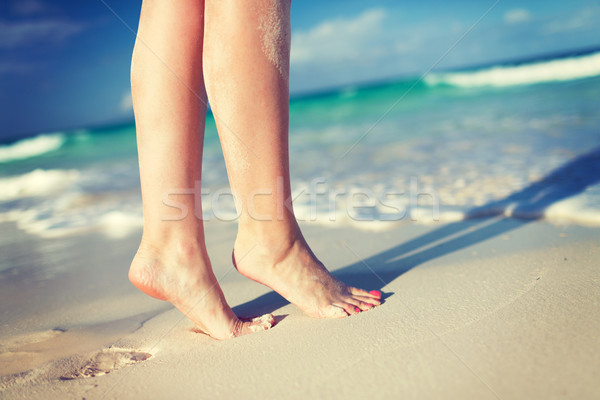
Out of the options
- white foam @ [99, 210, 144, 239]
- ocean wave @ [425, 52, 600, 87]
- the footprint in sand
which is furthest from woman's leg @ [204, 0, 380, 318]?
ocean wave @ [425, 52, 600, 87]

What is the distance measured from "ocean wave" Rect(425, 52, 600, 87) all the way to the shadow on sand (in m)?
9.66

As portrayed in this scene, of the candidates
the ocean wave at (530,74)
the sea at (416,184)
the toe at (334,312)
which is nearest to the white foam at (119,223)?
the sea at (416,184)

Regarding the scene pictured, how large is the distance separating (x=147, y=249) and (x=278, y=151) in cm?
43

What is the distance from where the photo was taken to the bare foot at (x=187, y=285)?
1.12 m

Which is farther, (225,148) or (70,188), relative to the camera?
(70,188)

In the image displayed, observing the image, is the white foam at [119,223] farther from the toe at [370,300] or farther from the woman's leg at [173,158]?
the toe at [370,300]

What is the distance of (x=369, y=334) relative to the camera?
103cm

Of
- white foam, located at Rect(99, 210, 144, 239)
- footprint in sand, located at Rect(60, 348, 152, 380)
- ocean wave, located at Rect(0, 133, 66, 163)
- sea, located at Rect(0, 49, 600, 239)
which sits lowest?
footprint in sand, located at Rect(60, 348, 152, 380)

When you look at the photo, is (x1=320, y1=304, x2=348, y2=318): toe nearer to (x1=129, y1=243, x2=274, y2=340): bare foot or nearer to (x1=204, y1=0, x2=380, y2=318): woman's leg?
(x1=204, y1=0, x2=380, y2=318): woman's leg

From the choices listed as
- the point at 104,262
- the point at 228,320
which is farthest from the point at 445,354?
the point at 104,262

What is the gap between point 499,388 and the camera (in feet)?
2.55

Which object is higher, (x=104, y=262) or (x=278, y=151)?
(x=278, y=151)

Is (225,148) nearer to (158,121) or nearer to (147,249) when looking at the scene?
(158,121)

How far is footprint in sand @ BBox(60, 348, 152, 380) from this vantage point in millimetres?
1015
